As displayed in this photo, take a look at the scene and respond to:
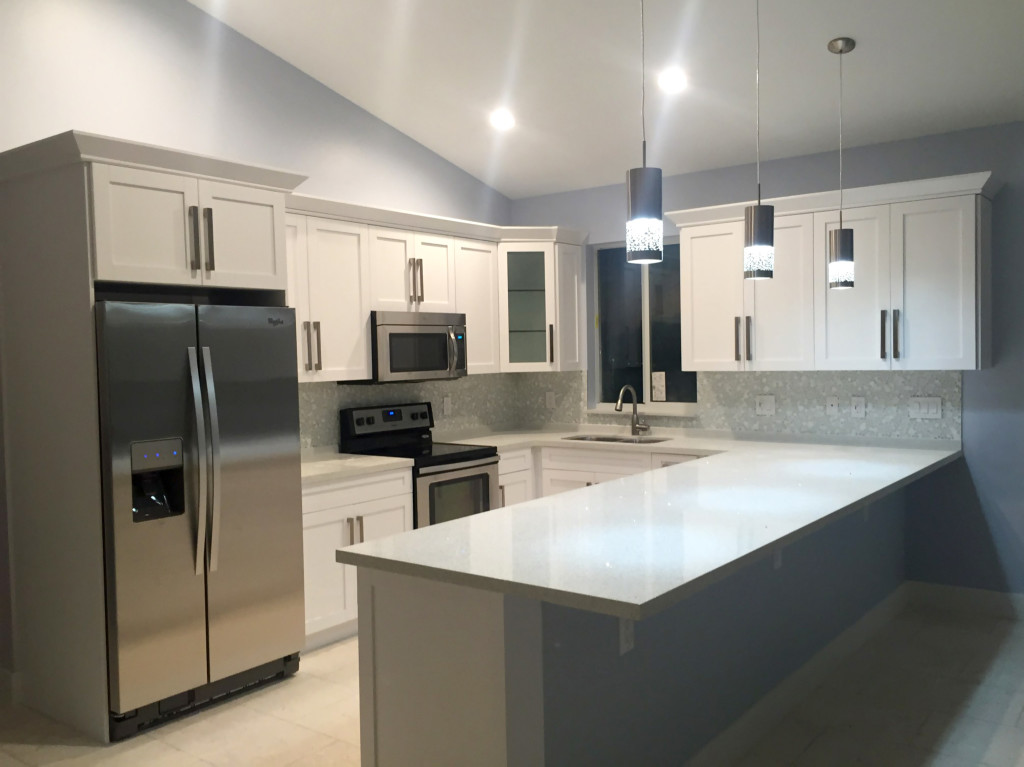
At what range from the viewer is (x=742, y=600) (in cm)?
291

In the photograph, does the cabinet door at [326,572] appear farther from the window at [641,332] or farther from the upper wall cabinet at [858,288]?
the window at [641,332]

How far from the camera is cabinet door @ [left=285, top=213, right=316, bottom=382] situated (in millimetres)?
3980

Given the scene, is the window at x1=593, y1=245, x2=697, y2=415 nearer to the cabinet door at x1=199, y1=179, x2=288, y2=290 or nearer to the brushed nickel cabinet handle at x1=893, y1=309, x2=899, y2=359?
the brushed nickel cabinet handle at x1=893, y1=309, x2=899, y2=359

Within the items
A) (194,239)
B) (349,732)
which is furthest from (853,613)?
(194,239)

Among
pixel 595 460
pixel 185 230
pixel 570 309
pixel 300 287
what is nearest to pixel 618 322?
pixel 570 309

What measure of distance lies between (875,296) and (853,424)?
76 cm

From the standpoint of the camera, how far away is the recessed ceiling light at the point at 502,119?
4.59m

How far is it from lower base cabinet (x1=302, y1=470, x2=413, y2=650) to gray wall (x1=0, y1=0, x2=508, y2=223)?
5.34ft

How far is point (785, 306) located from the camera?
441cm

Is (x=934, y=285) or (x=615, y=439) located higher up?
(x=934, y=285)

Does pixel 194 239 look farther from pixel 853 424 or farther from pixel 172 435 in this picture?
pixel 853 424

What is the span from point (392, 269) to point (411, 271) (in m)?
0.13

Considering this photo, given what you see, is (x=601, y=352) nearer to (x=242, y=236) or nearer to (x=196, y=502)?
(x=242, y=236)

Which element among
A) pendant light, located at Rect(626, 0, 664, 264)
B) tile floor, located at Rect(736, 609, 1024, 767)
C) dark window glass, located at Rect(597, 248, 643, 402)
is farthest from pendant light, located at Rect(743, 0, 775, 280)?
dark window glass, located at Rect(597, 248, 643, 402)
